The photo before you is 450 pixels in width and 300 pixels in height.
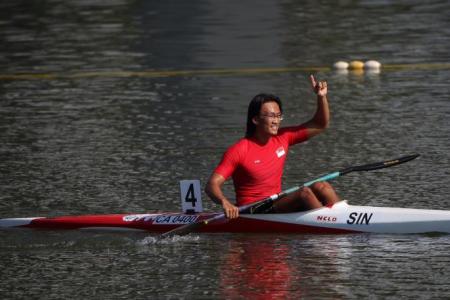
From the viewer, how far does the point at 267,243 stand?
530 inches

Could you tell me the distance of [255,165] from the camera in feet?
45.0

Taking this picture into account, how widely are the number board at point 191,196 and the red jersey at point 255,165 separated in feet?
1.10

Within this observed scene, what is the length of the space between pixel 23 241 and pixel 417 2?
67.8ft

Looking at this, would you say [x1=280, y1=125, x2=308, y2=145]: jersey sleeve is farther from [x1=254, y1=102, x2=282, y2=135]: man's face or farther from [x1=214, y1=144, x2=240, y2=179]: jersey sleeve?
[x1=214, y1=144, x2=240, y2=179]: jersey sleeve

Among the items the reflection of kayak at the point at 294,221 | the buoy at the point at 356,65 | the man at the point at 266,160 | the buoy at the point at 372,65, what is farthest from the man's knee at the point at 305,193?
the buoy at the point at 356,65

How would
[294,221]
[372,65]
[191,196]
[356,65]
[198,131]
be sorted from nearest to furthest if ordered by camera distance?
1. [294,221]
2. [191,196]
3. [198,131]
4. [372,65]
5. [356,65]

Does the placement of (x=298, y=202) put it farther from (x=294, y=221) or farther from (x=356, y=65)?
(x=356, y=65)

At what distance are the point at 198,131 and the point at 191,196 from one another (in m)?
5.83

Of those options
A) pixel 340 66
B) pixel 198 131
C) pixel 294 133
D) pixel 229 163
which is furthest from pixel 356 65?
pixel 229 163

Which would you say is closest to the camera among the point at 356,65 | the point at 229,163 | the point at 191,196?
the point at 229,163

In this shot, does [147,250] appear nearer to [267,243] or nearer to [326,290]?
[267,243]

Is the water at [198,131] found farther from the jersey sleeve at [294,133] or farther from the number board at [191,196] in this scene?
the jersey sleeve at [294,133]

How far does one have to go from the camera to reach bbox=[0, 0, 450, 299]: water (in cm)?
1230

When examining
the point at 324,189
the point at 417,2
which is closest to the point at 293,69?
the point at 417,2
